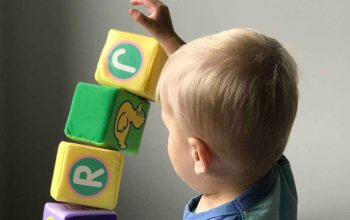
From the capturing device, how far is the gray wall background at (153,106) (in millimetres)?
1256

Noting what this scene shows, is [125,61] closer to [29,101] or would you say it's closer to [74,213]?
[74,213]

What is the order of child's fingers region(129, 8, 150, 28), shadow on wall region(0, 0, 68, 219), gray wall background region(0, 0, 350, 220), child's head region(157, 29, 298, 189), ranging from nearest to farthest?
1. child's head region(157, 29, 298, 189)
2. child's fingers region(129, 8, 150, 28)
3. gray wall background region(0, 0, 350, 220)
4. shadow on wall region(0, 0, 68, 219)

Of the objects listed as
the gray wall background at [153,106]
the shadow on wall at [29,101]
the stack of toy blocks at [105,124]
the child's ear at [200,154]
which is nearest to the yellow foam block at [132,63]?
the stack of toy blocks at [105,124]

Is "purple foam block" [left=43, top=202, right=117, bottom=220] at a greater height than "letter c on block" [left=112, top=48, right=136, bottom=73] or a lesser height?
lesser

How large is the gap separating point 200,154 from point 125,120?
0.27 m

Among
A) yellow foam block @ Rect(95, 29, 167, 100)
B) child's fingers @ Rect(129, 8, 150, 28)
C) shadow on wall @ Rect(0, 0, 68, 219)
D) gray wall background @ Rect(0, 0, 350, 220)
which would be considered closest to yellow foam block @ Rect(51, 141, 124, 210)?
yellow foam block @ Rect(95, 29, 167, 100)

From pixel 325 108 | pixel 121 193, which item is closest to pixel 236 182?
pixel 325 108

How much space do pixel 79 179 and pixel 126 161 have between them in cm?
55

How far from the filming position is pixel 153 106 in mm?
1439

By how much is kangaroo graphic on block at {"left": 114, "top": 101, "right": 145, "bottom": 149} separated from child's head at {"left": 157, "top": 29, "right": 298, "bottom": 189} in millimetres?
224

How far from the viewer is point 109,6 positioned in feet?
4.73

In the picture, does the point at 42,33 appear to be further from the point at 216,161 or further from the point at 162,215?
the point at 216,161

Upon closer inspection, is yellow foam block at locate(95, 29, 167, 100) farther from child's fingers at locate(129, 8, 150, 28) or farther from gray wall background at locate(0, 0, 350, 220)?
gray wall background at locate(0, 0, 350, 220)

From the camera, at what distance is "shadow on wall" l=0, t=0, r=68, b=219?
1.51 meters
